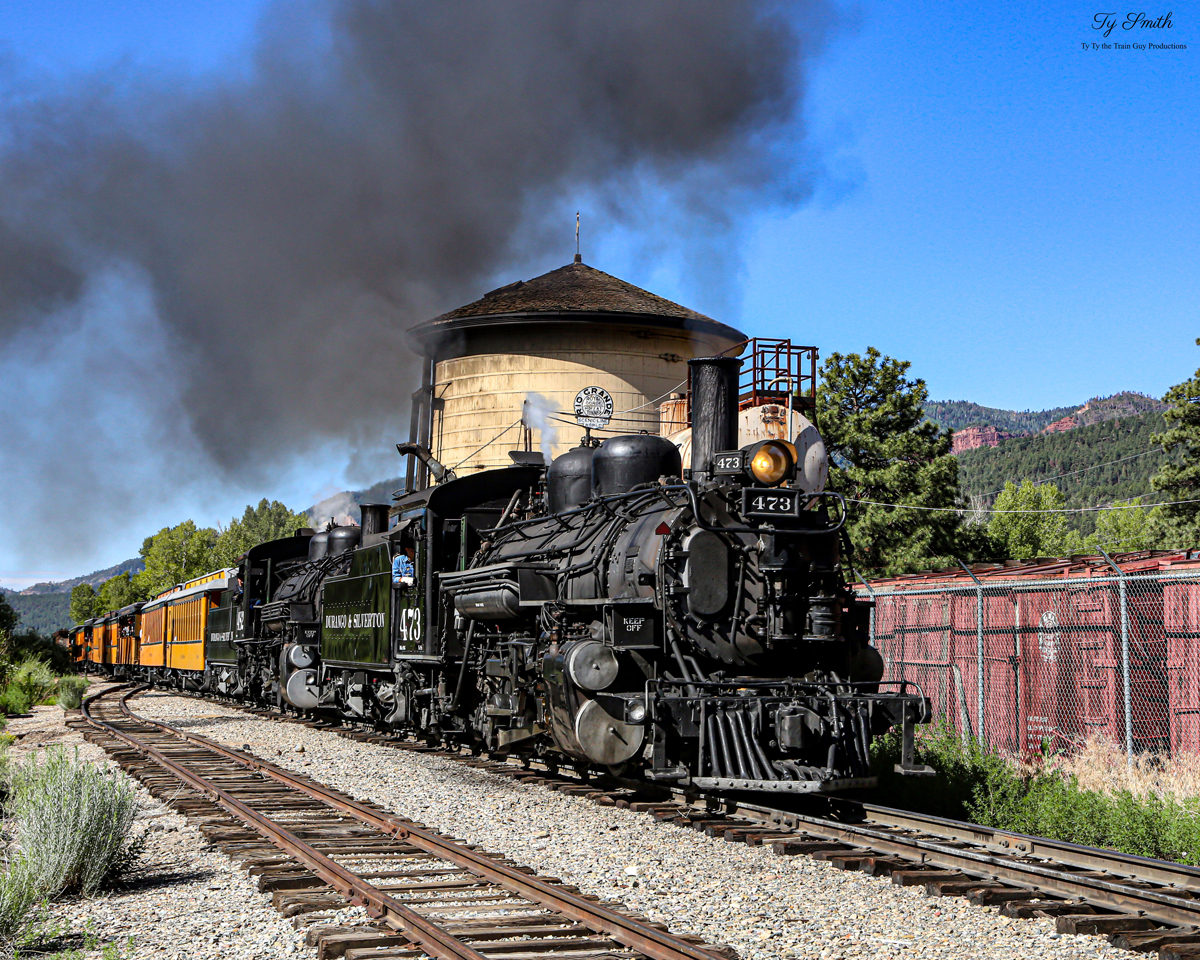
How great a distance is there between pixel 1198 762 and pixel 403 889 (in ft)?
24.3

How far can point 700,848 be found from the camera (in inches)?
314

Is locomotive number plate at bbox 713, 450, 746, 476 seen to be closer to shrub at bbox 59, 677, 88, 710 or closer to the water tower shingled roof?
shrub at bbox 59, 677, 88, 710

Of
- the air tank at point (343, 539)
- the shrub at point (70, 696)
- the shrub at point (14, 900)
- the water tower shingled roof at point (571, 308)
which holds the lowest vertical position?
the shrub at point (70, 696)

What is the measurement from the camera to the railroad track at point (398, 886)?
17.6 feet

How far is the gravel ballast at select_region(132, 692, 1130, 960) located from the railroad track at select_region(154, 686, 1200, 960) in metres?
0.11

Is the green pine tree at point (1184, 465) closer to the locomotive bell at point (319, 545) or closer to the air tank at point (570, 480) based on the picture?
the locomotive bell at point (319, 545)

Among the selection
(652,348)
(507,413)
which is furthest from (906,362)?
(507,413)

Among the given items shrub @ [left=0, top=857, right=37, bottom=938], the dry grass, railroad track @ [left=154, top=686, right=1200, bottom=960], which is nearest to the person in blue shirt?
railroad track @ [left=154, top=686, right=1200, bottom=960]

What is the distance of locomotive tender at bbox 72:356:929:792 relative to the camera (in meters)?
8.52

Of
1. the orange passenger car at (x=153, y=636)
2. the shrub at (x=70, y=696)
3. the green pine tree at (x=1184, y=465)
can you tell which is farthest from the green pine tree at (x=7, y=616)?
the green pine tree at (x=1184, y=465)

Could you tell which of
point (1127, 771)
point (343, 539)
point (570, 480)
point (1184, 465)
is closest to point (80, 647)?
point (343, 539)

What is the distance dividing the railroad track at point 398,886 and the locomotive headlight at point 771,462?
3.76 meters

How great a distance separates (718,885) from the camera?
679 cm

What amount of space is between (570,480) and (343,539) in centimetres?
1041
